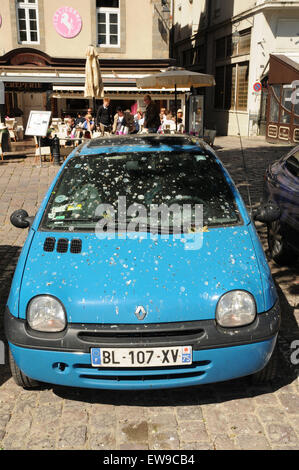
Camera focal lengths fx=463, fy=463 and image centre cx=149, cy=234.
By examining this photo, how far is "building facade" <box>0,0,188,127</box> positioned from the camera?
66.9 feet

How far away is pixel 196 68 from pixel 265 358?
99.7 feet

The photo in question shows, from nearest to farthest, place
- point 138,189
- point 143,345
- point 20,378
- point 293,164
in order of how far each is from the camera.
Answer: point 143,345
point 20,378
point 138,189
point 293,164

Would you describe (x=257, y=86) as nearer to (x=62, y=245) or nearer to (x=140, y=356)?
(x=62, y=245)

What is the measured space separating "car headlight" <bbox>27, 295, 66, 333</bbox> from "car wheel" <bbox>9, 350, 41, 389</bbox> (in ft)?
1.50

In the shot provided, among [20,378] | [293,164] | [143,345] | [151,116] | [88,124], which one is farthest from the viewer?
[88,124]

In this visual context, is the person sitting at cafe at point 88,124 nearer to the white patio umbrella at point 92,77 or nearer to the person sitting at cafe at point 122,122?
the person sitting at cafe at point 122,122

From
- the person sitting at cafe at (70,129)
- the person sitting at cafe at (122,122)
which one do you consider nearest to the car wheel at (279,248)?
the person sitting at cafe at (122,122)

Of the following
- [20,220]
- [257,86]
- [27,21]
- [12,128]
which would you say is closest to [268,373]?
[20,220]

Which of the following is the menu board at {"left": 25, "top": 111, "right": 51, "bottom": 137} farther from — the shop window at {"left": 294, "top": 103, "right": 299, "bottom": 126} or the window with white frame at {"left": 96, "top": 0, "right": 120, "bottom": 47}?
the shop window at {"left": 294, "top": 103, "right": 299, "bottom": 126}

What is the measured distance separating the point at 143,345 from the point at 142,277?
448mm

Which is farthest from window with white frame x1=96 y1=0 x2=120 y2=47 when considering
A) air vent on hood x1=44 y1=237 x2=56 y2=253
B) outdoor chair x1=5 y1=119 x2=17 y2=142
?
air vent on hood x1=44 y1=237 x2=56 y2=253

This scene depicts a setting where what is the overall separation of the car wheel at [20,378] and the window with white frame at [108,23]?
2093 cm

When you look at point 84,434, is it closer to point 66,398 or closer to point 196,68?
point 66,398

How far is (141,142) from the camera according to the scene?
459 centimetres
